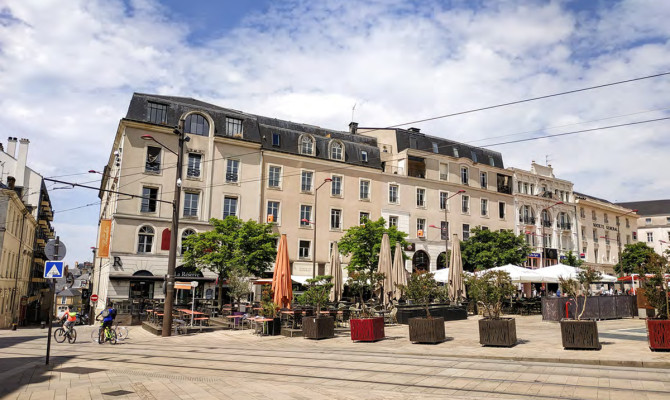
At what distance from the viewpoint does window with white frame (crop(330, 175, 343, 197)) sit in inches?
1619

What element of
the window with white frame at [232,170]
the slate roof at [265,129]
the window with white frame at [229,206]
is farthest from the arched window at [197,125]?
the window with white frame at [229,206]

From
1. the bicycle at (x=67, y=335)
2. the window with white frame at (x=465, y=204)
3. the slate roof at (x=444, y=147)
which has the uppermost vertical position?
the slate roof at (x=444, y=147)

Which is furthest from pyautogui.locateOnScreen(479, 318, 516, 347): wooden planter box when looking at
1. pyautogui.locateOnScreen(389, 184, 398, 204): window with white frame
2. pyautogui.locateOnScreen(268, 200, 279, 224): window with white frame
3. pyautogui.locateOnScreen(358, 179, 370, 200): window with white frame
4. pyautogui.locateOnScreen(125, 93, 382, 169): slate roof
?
pyautogui.locateOnScreen(389, 184, 398, 204): window with white frame

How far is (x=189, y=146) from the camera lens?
115 ft

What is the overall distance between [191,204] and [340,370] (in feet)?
88.8

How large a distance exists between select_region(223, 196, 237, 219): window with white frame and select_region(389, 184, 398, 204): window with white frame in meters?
14.7

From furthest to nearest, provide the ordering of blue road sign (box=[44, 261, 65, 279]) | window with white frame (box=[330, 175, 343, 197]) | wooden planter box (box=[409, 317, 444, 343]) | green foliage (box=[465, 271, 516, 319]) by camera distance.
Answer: window with white frame (box=[330, 175, 343, 197])
wooden planter box (box=[409, 317, 444, 343])
green foliage (box=[465, 271, 516, 319])
blue road sign (box=[44, 261, 65, 279])

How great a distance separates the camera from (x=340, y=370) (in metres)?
10.3

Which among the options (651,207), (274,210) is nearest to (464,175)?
(274,210)

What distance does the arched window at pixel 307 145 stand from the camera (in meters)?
40.5

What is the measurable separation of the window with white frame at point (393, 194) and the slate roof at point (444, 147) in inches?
175

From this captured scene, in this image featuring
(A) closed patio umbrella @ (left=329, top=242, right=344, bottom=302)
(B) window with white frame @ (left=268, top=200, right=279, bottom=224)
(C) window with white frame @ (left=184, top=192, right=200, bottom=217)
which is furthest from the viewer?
(B) window with white frame @ (left=268, top=200, right=279, bottom=224)

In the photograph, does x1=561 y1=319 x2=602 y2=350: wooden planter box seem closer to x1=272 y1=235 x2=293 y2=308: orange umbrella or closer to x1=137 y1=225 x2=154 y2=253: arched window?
x1=272 y1=235 x2=293 y2=308: orange umbrella

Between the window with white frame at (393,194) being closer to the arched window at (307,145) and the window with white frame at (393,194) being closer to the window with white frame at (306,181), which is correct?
the window with white frame at (306,181)
